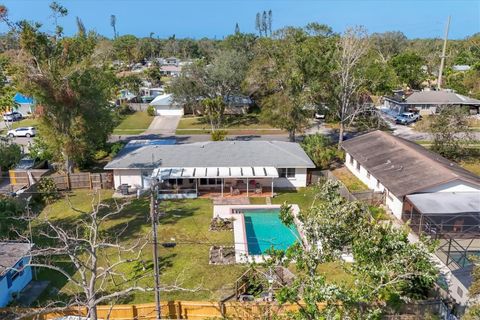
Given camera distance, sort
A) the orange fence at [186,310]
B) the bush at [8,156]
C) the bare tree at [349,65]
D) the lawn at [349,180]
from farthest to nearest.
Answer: the bare tree at [349,65]
the bush at [8,156]
the lawn at [349,180]
the orange fence at [186,310]

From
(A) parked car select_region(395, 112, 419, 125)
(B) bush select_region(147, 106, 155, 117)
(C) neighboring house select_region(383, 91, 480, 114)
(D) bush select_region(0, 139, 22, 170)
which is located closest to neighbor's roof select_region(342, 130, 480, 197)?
(A) parked car select_region(395, 112, 419, 125)

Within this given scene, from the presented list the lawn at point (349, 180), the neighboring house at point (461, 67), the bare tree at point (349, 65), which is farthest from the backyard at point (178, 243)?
the neighboring house at point (461, 67)

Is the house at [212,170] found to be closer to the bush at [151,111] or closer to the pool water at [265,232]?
the pool water at [265,232]

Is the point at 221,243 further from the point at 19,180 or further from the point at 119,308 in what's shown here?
the point at 19,180

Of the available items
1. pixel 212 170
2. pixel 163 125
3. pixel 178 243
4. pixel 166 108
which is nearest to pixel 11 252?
pixel 178 243

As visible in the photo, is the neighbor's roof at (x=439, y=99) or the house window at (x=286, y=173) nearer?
the house window at (x=286, y=173)

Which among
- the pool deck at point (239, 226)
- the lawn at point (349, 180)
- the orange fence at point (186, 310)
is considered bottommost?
the pool deck at point (239, 226)

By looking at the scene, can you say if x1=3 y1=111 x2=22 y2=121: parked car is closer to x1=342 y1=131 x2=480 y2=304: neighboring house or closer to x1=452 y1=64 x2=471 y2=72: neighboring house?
x1=342 y1=131 x2=480 y2=304: neighboring house
